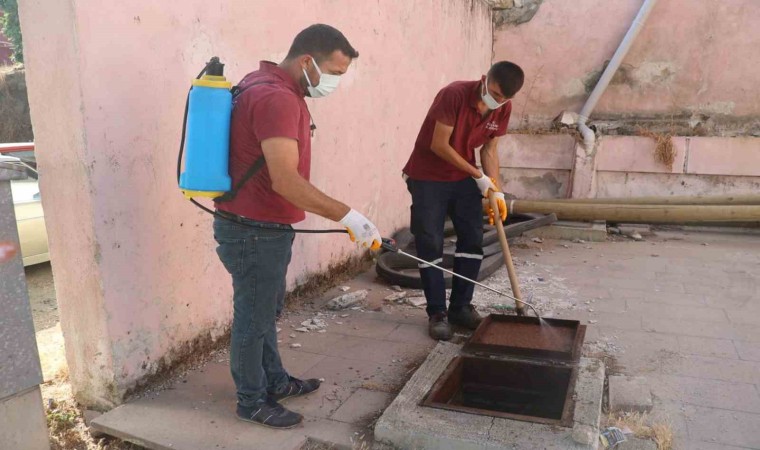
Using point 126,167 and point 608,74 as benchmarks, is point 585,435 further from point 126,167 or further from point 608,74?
point 608,74

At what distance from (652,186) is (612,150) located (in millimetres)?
707

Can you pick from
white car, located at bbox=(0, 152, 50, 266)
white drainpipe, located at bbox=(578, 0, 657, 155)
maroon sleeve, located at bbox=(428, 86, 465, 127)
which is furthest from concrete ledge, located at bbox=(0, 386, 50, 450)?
white drainpipe, located at bbox=(578, 0, 657, 155)

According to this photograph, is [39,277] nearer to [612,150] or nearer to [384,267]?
[384,267]

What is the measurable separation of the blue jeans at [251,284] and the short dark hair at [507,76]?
1606 millimetres

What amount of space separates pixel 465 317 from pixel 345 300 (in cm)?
96

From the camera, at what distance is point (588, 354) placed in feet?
11.1

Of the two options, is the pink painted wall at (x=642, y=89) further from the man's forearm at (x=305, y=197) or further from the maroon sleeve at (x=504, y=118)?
the man's forearm at (x=305, y=197)

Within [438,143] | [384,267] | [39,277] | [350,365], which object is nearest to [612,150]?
[384,267]

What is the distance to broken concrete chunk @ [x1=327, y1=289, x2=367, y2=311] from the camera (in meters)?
4.20

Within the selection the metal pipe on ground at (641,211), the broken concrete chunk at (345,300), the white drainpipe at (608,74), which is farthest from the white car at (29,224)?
the white drainpipe at (608,74)

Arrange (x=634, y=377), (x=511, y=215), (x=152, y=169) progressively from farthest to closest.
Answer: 1. (x=511, y=215)
2. (x=634, y=377)
3. (x=152, y=169)

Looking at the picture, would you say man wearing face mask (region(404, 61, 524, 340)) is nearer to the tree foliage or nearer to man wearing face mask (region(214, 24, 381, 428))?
man wearing face mask (region(214, 24, 381, 428))

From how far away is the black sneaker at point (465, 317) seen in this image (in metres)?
3.76

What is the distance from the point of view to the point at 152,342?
9.45ft
